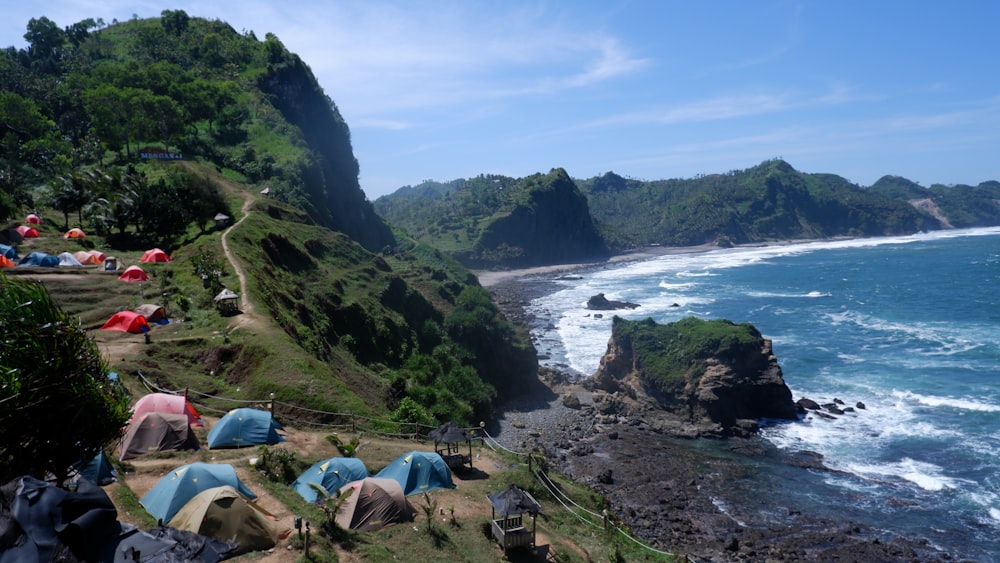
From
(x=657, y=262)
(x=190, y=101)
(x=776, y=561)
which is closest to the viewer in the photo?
(x=776, y=561)

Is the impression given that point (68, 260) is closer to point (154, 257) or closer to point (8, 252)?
point (8, 252)

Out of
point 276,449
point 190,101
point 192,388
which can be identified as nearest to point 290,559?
point 276,449

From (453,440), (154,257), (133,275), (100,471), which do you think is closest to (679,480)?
(453,440)

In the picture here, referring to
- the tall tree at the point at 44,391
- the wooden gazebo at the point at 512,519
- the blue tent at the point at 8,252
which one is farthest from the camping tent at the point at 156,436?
the blue tent at the point at 8,252

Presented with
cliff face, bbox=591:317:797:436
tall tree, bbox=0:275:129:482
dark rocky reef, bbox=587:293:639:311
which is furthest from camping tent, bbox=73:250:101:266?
dark rocky reef, bbox=587:293:639:311

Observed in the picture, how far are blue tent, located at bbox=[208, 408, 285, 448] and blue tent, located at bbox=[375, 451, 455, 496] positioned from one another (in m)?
4.67

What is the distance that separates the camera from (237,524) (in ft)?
47.0

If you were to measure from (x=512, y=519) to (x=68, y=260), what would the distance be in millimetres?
35975

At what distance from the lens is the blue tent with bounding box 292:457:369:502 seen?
749 inches

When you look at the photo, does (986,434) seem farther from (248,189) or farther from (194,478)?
(248,189)

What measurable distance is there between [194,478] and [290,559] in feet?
13.3

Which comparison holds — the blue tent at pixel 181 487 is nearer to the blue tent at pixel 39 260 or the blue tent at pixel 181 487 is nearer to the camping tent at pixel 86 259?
the blue tent at pixel 39 260

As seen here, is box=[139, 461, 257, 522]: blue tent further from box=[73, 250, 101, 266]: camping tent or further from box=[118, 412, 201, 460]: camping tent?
box=[73, 250, 101, 266]: camping tent

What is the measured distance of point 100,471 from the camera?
52.3ft
